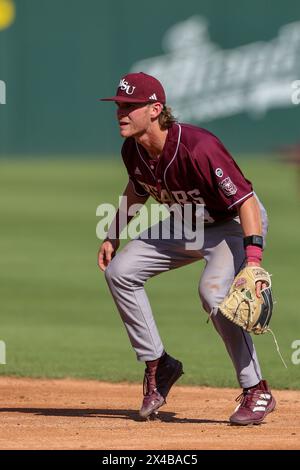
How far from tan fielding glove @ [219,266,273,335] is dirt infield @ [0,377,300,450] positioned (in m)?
0.52

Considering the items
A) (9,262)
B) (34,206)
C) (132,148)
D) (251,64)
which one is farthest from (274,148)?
(132,148)

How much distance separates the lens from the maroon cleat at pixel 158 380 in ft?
18.7

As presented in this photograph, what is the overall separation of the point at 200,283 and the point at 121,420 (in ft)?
2.70

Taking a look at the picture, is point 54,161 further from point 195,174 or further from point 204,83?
point 195,174

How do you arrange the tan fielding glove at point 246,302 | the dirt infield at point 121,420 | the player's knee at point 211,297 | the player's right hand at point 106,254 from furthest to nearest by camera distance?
the player's right hand at point 106,254
the player's knee at point 211,297
the tan fielding glove at point 246,302
the dirt infield at point 121,420

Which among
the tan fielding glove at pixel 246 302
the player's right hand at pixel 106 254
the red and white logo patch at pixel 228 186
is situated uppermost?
the red and white logo patch at pixel 228 186

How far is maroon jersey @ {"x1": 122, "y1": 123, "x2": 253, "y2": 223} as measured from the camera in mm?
5328

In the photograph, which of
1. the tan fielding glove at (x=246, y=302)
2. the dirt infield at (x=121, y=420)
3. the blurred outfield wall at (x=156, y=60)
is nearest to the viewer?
the dirt infield at (x=121, y=420)

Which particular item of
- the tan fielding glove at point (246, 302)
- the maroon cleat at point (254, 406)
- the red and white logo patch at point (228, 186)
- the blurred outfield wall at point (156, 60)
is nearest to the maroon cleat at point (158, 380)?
the maroon cleat at point (254, 406)

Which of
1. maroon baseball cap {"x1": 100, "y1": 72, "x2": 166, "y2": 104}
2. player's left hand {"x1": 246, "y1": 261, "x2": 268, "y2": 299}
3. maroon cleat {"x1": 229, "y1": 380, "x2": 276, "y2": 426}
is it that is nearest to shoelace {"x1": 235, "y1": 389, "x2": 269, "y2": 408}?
maroon cleat {"x1": 229, "y1": 380, "x2": 276, "y2": 426}

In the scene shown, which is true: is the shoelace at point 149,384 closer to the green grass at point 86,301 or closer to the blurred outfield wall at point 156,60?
the green grass at point 86,301

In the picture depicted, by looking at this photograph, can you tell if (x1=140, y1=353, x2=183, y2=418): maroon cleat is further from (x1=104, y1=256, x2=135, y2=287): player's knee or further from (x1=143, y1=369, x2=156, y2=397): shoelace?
(x1=104, y1=256, x2=135, y2=287): player's knee

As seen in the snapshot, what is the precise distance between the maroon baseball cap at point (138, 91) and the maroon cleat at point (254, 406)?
1.50 m

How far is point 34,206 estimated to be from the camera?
1856 centimetres
